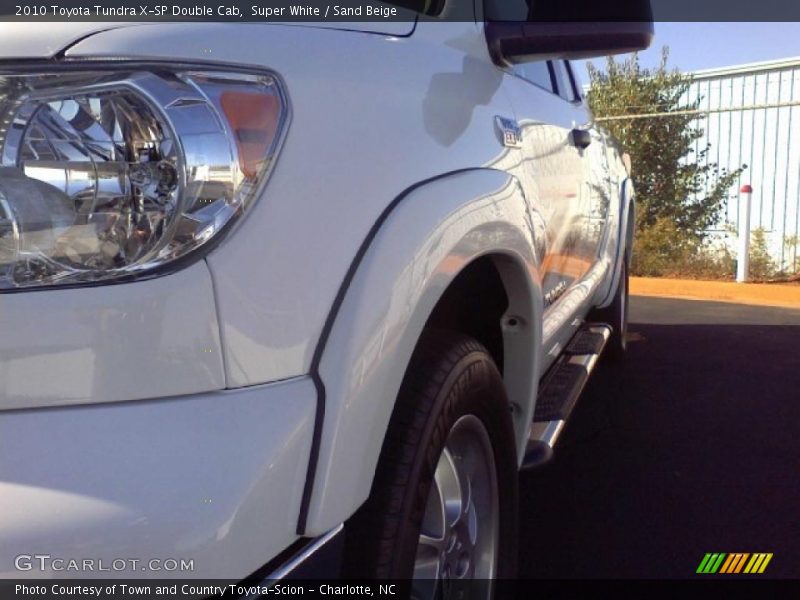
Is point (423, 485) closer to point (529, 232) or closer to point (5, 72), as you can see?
point (529, 232)

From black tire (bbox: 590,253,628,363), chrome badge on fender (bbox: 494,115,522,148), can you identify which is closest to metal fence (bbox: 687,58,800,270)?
black tire (bbox: 590,253,628,363)

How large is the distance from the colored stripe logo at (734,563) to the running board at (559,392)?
640mm

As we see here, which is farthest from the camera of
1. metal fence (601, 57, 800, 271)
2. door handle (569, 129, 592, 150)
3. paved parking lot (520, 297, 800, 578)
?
metal fence (601, 57, 800, 271)

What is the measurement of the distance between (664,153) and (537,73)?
8410 millimetres

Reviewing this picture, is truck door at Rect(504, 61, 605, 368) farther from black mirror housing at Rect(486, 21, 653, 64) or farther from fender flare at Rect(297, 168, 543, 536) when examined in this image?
fender flare at Rect(297, 168, 543, 536)

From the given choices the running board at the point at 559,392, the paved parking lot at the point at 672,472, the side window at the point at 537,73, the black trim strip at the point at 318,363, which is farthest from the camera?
the paved parking lot at the point at 672,472

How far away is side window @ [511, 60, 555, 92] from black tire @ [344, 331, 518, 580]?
1053mm

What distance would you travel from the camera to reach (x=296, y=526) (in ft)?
4.03

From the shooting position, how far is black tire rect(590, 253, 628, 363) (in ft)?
16.6

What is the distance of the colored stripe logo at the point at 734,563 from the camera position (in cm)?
277

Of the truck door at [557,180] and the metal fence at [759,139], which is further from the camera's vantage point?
the metal fence at [759,139]

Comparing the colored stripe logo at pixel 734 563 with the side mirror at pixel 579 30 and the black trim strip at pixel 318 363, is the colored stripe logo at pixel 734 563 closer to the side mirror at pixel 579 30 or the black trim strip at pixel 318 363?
the side mirror at pixel 579 30

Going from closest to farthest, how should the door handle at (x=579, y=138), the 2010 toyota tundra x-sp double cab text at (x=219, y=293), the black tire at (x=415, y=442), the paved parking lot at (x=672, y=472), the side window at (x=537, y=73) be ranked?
the 2010 toyota tundra x-sp double cab text at (x=219, y=293), the black tire at (x=415, y=442), the side window at (x=537, y=73), the paved parking lot at (x=672, y=472), the door handle at (x=579, y=138)

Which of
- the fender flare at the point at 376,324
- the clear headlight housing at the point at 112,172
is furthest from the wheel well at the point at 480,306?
the clear headlight housing at the point at 112,172
